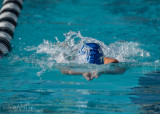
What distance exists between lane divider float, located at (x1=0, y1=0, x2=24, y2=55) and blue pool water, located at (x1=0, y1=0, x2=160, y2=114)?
0.15 metres

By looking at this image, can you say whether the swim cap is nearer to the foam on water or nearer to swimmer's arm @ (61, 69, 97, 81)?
the foam on water

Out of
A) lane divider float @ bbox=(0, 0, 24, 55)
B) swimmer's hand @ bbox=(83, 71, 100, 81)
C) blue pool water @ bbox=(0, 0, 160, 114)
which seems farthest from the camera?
lane divider float @ bbox=(0, 0, 24, 55)

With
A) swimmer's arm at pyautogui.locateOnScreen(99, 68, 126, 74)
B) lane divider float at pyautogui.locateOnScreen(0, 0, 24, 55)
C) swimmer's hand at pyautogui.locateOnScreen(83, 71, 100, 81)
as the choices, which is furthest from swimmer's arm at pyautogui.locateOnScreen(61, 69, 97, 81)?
lane divider float at pyautogui.locateOnScreen(0, 0, 24, 55)

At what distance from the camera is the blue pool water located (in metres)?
2.85

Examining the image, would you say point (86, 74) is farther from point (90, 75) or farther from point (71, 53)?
point (71, 53)

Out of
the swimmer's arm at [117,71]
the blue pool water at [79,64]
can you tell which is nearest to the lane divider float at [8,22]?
the blue pool water at [79,64]

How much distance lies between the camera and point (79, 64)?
362cm

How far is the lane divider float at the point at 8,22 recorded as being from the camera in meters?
4.58

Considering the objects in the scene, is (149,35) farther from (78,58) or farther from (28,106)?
(28,106)

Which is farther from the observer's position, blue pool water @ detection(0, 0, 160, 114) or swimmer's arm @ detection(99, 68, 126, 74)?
swimmer's arm @ detection(99, 68, 126, 74)

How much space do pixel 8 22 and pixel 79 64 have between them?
8.06 ft

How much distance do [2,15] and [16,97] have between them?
10.1 ft

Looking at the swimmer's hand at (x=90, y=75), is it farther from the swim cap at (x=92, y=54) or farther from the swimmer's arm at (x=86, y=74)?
the swim cap at (x=92, y=54)

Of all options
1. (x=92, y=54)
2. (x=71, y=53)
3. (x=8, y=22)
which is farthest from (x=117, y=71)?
(x=8, y=22)
